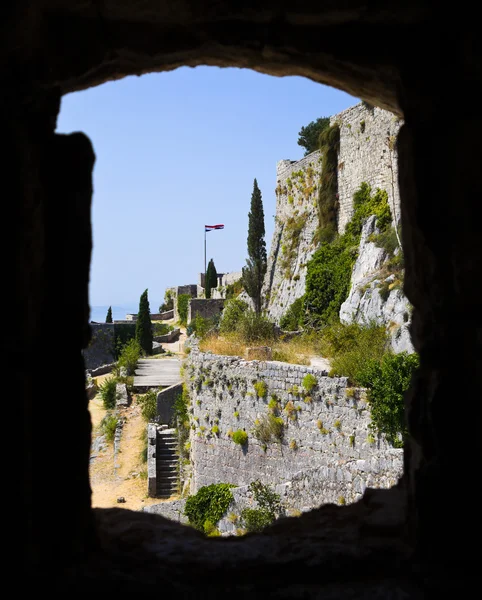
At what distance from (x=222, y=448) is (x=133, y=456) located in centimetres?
709

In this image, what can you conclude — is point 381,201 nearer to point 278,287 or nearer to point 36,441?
point 278,287

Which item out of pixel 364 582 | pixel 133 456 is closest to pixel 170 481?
pixel 133 456

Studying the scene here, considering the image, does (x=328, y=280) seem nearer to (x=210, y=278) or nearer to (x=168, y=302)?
(x=210, y=278)

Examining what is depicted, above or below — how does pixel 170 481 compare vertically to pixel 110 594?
below

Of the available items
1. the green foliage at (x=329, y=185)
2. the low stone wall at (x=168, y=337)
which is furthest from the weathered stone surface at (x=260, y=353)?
the low stone wall at (x=168, y=337)

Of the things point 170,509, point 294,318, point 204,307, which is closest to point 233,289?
point 204,307

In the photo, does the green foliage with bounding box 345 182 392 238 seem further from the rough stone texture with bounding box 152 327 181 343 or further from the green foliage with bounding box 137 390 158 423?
the rough stone texture with bounding box 152 327 181 343

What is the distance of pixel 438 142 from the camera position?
3023mm

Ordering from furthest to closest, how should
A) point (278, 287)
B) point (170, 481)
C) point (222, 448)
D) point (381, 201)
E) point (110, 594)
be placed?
1. point (278, 287)
2. point (381, 201)
3. point (170, 481)
4. point (222, 448)
5. point (110, 594)

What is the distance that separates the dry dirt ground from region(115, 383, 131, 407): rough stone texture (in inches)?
18.7

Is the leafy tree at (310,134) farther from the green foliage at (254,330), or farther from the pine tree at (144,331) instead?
the green foliage at (254,330)

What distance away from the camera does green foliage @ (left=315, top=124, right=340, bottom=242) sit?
26.8 meters

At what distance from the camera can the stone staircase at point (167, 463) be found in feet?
55.2

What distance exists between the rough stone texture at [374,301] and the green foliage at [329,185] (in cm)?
480
